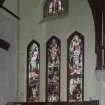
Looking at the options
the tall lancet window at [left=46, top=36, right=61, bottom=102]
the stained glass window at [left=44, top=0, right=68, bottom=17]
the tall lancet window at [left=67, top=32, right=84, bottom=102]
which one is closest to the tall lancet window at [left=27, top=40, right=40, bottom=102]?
the tall lancet window at [left=46, top=36, right=61, bottom=102]

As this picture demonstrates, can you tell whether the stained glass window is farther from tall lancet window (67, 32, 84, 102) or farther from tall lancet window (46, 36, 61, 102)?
tall lancet window (67, 32, 84, 102)

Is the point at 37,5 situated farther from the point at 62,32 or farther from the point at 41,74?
the point at 41,74

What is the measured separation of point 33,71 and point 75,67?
1720 millimetres

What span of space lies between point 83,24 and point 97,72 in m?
1.69

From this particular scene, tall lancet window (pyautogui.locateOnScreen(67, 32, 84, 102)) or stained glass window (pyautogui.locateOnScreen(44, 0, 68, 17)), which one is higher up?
stained glass window (pyautogui.locateOnScreen(44, 0, 68, 17))

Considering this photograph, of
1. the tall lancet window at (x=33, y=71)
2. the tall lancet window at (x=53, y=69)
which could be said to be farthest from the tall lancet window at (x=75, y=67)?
the tall lancet window at (x=33, y=71)

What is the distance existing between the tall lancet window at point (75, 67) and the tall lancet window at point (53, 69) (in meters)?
0.44

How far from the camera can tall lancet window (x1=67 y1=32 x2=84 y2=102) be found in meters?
12.9

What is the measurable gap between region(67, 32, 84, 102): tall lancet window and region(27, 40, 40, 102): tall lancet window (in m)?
1.31

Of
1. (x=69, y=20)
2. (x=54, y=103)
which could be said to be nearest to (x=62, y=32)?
(x=69, y=20)

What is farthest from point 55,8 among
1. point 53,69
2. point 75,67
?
point 75,67

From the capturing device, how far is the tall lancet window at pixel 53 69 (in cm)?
1344

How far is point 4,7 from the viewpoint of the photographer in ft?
44.2

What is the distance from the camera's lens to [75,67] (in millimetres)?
13117
